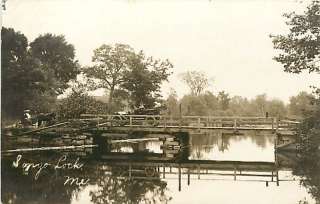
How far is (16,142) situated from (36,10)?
3.31m

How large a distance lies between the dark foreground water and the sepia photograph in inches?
1.1

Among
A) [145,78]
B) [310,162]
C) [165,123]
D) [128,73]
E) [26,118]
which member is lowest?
[310,162]

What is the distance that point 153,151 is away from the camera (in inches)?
591

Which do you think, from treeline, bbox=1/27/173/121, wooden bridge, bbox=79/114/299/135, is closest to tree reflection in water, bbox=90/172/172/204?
treeline, bbox=1/27/173/121

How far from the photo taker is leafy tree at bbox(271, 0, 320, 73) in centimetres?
859

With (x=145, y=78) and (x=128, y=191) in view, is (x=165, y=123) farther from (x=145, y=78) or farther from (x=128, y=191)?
(x=128, y=191)

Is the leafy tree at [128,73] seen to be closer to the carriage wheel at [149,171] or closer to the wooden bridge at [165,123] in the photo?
the wooden bridge at [165,123]

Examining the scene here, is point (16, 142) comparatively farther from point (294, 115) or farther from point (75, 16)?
point (294, 115)

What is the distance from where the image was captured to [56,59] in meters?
12.2

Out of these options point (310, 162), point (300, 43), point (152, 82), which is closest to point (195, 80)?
point (152, 82)

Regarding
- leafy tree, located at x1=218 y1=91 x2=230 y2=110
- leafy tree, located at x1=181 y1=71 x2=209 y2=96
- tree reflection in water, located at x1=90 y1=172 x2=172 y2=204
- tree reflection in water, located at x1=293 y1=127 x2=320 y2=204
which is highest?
leafy tree, located at x1=181 y1=71 x2=209 y2=96

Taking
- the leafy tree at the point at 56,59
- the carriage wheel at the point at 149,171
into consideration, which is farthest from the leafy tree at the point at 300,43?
the leafy tree at the point at 56,59

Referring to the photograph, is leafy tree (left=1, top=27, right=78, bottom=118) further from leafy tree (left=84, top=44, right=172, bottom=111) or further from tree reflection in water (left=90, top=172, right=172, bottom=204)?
tree reflection in water (left=90, top=172, right=172, bottom=204)

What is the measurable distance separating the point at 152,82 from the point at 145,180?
2.15 meters
